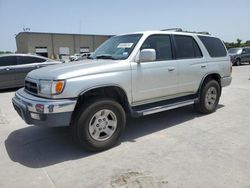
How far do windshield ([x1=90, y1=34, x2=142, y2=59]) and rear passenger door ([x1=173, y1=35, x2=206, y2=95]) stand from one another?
3.32 ft

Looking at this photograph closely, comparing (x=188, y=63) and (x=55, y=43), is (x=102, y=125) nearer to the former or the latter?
(x=188, y=63)

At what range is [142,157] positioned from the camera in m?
3.75

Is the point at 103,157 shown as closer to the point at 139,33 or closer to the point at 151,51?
the point at 151,51

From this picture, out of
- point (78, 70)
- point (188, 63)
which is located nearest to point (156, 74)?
point (188, 63)

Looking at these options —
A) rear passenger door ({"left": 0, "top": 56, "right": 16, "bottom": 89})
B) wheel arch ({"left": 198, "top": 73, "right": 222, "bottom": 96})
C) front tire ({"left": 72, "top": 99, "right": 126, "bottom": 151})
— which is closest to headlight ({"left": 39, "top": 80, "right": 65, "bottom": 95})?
front tire ({"left": 72, "top": 99, "right": 126, "bottom": 151})

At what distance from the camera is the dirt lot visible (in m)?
3.13

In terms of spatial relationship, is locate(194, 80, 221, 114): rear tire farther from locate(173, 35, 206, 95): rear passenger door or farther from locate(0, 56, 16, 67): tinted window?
locate(0, 56, 16, 67): tinted window

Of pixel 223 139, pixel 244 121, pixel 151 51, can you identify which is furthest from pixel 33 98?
pixel 244 121

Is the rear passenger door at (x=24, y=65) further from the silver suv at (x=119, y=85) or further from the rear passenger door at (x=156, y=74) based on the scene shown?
the rear passenger door at (x=156, y=74)

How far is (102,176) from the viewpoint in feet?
10.6

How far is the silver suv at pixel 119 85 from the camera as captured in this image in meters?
3.64

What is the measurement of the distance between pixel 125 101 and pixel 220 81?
3.04 metres

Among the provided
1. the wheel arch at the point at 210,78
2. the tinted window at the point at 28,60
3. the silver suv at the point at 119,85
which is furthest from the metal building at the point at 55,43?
the silver suv at the point at 119,85

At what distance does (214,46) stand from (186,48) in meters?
1.14
